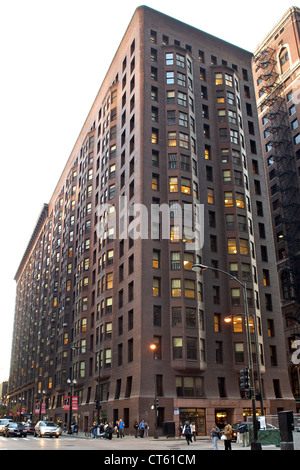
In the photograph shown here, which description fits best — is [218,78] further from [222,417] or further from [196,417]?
[196,417]

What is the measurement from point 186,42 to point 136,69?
37.8 ft

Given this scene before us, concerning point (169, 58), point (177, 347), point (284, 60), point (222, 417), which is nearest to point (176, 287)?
point (177, 347)

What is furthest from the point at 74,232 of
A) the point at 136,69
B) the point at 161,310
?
the point at 161,310

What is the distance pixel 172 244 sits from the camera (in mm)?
56156

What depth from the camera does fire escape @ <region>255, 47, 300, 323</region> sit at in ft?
278

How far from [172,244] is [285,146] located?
50.1 m

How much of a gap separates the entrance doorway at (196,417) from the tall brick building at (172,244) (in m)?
0.15

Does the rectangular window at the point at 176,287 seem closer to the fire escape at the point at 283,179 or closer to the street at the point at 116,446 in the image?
the street at the point at 116,446

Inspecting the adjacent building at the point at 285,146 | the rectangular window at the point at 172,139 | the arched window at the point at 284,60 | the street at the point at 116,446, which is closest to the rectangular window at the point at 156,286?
the rectangular window at the point at 172,139

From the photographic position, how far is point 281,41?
102 metres

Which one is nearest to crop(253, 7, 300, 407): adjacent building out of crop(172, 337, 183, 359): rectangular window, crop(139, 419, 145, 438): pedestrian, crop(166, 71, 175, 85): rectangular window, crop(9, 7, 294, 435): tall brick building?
crop(9, 7, 294, 435): tall brick building

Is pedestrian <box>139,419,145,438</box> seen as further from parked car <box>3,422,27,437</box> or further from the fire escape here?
the fire escape

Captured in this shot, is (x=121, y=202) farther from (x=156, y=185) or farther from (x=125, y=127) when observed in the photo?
(x=125, y=127)

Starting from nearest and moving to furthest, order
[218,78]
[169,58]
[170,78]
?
[170,78] → [169,58] → [218,78]
